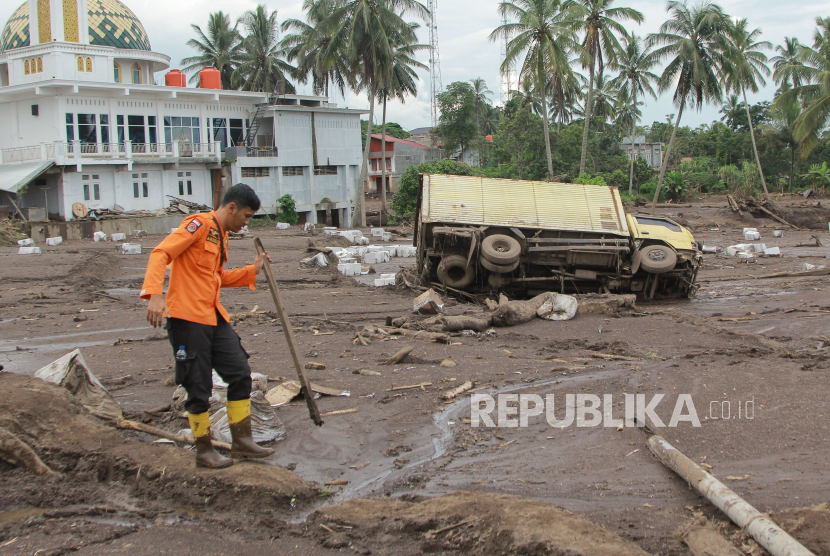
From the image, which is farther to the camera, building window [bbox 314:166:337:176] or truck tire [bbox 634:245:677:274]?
building window [bbox 314:166:337:176]

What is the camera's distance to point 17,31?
35.1 m

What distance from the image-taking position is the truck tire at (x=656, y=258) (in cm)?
1304

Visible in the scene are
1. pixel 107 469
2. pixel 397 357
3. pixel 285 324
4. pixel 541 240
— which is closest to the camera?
pixel 107 469

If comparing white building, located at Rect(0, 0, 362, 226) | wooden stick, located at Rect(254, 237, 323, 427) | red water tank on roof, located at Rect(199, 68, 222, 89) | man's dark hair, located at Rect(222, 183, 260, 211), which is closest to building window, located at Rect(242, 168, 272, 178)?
white building, located at Rect(0, 0, 362, 226)

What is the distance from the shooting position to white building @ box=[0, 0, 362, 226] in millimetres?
31391

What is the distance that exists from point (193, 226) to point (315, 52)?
40105 mm

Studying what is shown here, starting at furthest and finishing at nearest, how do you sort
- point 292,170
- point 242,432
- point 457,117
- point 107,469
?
point 457,117, point 292,170, point 242,432, point 107,469

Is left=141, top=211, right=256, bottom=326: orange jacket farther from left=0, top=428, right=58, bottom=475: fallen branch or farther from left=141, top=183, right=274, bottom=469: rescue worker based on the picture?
left=0, top=428, right=58, bottom=475: fallen branch

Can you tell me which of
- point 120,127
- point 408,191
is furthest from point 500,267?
point 120,127

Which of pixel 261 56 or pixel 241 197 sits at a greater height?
pixel 261 56

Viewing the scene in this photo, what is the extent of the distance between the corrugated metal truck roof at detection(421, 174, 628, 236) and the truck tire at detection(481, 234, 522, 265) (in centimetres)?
45

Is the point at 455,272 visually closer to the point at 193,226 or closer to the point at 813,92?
the point at 193,226

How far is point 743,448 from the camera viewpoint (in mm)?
4801

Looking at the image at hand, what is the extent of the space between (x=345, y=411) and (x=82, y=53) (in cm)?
3510
